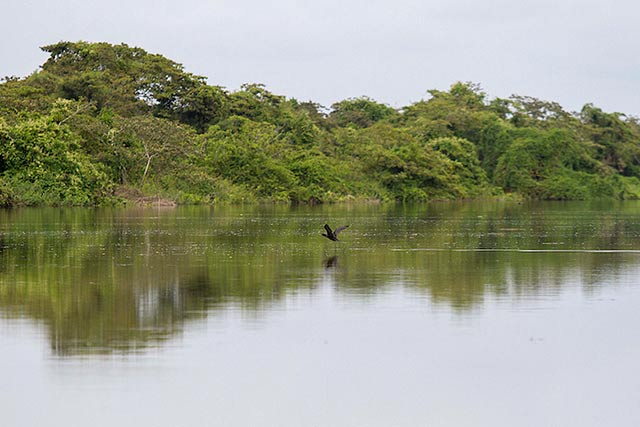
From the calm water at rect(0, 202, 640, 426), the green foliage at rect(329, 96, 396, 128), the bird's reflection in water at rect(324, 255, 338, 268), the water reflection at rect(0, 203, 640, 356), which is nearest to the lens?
the calm water at rect(0, 202, 640, 426)

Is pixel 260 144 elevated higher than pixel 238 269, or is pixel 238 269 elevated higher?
pixel 260 144

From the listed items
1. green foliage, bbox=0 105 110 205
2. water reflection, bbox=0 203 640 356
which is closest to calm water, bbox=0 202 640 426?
water reflection, bbox=0 203 640 356

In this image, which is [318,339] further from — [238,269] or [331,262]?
[331,262]

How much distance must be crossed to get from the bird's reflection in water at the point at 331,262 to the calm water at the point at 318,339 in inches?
3.0

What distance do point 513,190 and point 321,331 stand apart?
66667 mm

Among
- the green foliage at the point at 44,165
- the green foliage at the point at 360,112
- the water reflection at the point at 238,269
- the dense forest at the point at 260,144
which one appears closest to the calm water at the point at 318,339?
the water reflection at the point at 238,269

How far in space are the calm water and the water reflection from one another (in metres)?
0.05

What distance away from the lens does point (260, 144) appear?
55.2m

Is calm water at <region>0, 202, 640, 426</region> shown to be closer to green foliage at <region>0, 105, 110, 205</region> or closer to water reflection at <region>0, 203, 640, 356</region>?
water reflection at <region>0, 203, 640, 356</region>

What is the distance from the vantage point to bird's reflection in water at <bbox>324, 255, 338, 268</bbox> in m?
15.9

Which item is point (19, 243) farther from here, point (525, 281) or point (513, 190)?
point (513, 190)

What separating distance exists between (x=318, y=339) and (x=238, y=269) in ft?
20.7

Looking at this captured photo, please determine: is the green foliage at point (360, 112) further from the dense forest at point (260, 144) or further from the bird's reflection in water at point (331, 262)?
the bird's reflection in water at point (331, 262)

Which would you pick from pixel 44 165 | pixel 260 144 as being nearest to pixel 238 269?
pixel 44 165
